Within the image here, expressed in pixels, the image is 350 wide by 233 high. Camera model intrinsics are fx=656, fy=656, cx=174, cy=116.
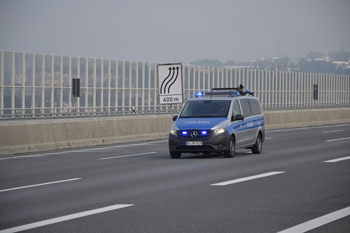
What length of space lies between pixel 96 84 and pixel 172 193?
4186 cm

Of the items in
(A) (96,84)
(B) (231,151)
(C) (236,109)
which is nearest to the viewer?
(B) (231,151)

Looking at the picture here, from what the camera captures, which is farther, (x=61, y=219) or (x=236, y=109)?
(x=236, y=109)

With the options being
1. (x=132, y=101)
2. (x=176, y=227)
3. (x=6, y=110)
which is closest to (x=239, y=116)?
(x=176, y=227)

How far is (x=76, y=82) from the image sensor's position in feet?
162

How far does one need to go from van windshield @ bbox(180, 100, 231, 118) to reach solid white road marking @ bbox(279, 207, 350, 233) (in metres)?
9.71

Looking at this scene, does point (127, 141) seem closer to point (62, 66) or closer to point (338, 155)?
point (338, 155)

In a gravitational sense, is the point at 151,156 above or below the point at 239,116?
below

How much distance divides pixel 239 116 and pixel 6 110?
28.2 meters

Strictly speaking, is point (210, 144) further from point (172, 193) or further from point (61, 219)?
point (61, 219)

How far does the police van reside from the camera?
17188 millimetres

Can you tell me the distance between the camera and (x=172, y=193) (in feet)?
34.3

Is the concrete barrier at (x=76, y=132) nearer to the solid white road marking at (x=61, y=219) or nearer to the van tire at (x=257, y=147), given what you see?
the van tire at (x=257, y=147)

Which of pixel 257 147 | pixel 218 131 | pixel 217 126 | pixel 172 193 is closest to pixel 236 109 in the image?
pixel 257 147

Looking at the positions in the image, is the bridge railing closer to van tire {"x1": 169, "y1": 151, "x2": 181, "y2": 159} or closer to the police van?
the police van
